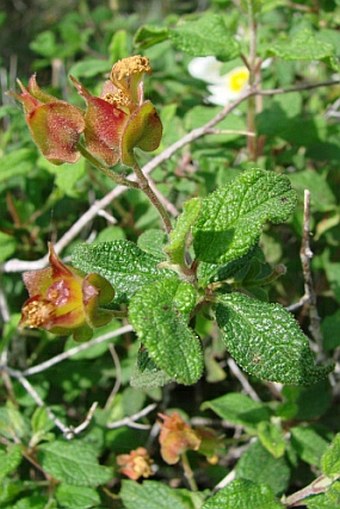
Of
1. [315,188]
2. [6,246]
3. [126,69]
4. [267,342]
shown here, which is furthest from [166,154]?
[267,342]

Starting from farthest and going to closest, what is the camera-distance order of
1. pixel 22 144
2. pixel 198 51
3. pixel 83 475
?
pixel 22 144
pixel 198 51
pixel 83 475

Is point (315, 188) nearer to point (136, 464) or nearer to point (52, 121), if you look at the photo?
point (136, 464)

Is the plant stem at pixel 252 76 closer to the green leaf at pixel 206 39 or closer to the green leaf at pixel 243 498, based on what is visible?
the green leaf at pixel 206 39

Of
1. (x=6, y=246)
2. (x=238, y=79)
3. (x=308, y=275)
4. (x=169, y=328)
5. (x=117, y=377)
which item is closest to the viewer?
(x=169, y=328)

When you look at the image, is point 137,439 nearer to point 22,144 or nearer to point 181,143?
point 181,143

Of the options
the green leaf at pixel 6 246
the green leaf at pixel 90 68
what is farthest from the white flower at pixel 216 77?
the green leaf at pixel 6 246

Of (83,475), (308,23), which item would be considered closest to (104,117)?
(83,475)
